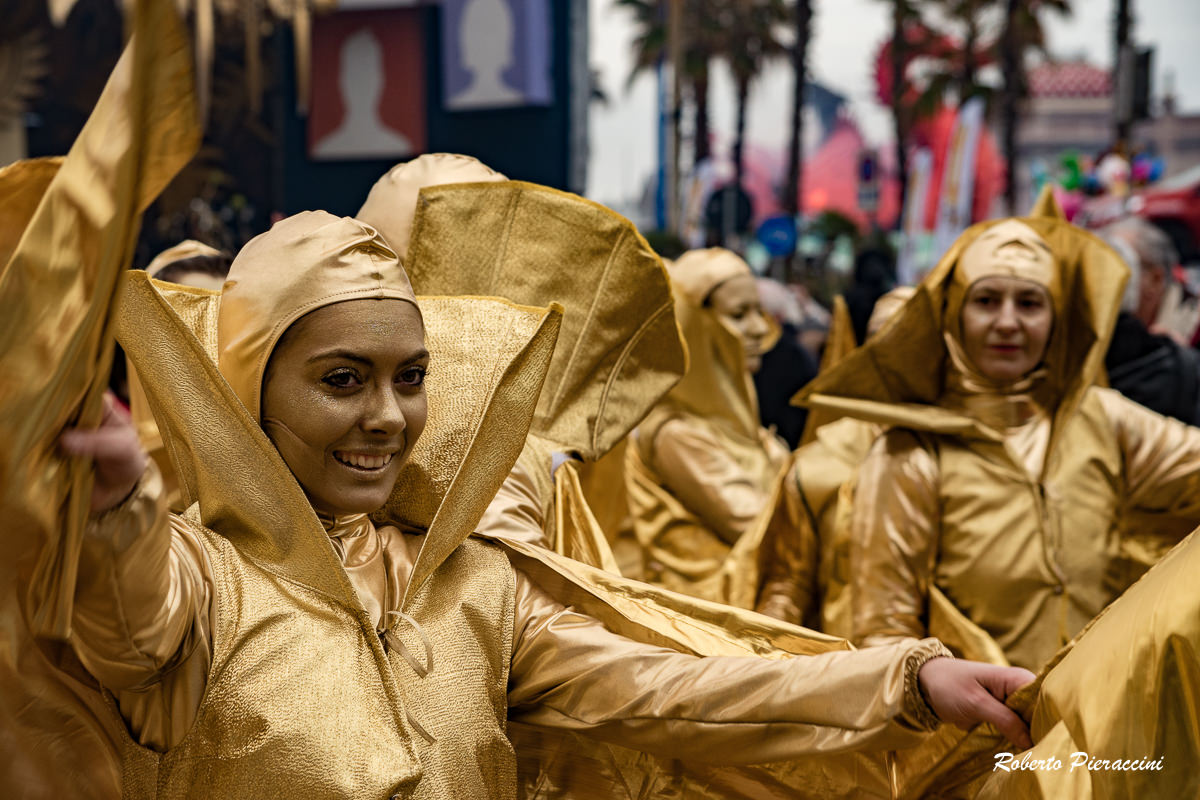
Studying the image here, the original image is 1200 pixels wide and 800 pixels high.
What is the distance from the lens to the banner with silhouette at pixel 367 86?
18812 mm

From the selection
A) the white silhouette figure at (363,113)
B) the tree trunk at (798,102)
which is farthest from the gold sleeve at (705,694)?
the tree trunk at (798,102)

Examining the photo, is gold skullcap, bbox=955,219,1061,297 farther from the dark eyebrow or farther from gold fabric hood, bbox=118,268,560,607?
the dark eyebrow

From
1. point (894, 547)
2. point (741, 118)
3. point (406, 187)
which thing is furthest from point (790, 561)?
point (741, 118)

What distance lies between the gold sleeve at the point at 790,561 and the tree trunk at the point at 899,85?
22.2m

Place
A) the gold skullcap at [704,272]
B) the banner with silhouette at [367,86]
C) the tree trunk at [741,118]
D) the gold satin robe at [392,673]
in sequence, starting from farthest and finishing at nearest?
the tree trunk at [741,118]
the banner with silhouette at [367,86]
the gold skullcap at [704,272]
the gold satin robe at [392,673]

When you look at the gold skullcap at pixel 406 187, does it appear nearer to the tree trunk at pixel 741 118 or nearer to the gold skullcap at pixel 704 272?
the gold skullcap at pixel 704 272

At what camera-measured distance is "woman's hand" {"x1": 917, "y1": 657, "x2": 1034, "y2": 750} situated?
6.19ft

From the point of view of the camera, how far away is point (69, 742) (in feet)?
5.54

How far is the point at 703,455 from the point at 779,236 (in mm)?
7445

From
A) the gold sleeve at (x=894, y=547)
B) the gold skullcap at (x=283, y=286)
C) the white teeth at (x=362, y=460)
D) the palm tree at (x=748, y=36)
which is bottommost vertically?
the gold sleeve at (x=894, y=547)

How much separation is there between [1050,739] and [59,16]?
9.33 metres

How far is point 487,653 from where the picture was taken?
207 cm

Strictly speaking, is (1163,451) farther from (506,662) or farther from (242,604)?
(242,604)

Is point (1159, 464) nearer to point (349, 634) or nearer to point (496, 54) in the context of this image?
point (349, 634)
